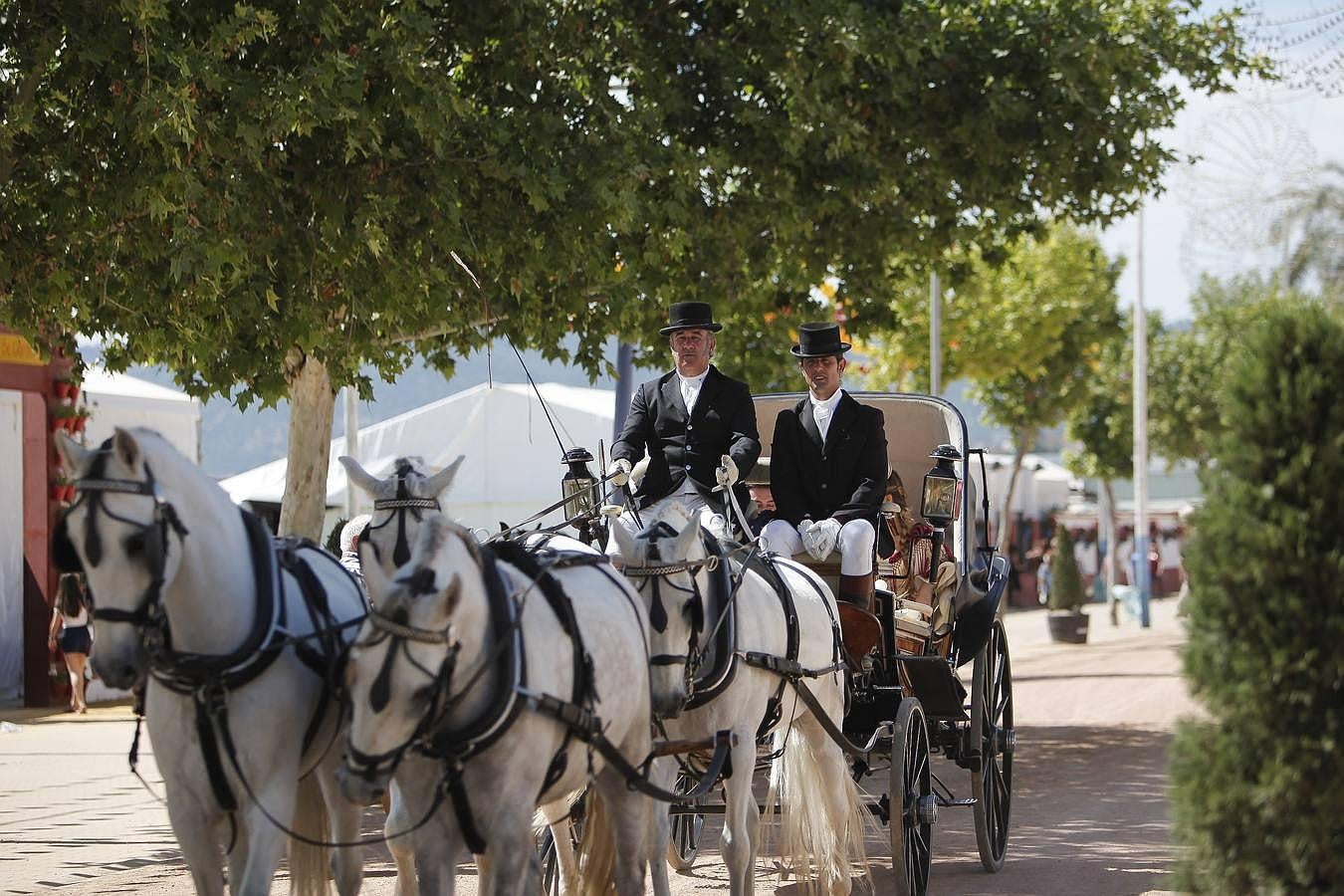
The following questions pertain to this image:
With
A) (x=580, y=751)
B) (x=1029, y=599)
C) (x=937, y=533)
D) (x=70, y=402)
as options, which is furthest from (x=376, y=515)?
(x=1029, y=599)

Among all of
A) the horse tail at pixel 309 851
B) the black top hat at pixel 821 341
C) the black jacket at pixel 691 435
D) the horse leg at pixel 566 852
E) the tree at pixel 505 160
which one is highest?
the tree at pixel 505 160

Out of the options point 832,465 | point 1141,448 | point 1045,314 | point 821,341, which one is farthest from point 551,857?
point 1141,448

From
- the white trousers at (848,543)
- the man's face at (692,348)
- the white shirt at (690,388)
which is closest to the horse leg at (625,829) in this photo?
the white trousers at (848,543)

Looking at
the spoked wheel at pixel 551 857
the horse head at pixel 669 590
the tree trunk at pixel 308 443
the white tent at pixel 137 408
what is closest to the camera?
the horse head at pixel 669 590

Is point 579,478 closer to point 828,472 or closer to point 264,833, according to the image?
point 828,472

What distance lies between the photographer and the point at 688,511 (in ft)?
24.4

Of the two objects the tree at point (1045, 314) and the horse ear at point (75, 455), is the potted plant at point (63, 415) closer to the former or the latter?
the horse ear at point (75, 455)

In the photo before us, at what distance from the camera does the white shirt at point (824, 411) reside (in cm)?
863

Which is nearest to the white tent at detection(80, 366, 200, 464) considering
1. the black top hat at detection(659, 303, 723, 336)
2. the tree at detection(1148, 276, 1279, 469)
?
the black top hat at detection(659, 303, 723, 336)

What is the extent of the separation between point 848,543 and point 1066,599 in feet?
72.7

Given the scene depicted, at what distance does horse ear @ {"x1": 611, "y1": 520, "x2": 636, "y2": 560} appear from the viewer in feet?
20.2

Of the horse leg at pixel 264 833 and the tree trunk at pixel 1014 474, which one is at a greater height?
the tree trunk at pixel 1014 474

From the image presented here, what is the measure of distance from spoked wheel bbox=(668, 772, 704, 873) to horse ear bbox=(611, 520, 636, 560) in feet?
7.48

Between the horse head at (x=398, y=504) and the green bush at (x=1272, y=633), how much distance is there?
2690 millimetres
